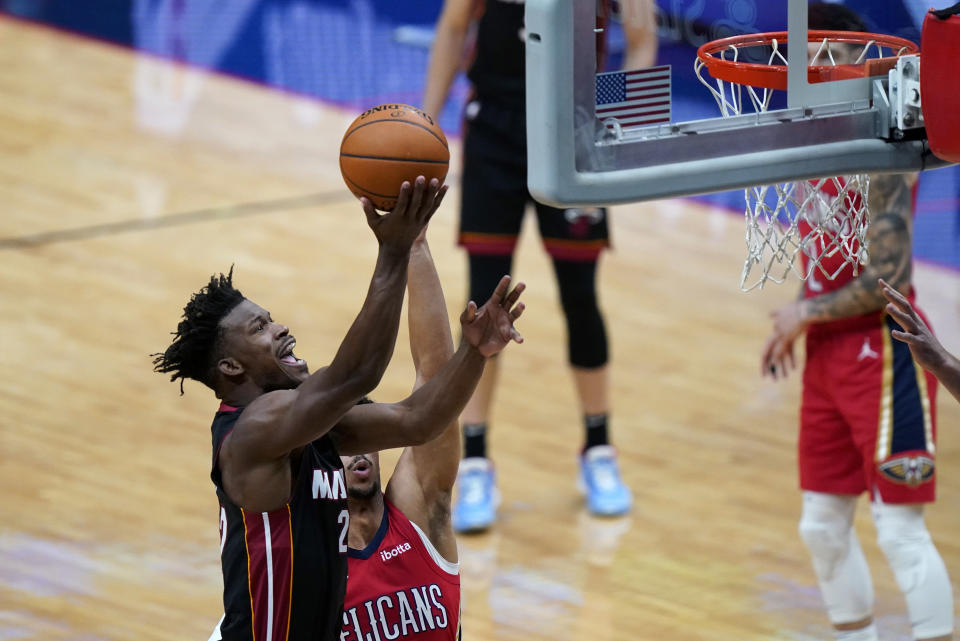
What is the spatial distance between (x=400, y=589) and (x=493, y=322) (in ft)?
2.91

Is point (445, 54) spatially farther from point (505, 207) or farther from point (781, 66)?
point (781, 66)

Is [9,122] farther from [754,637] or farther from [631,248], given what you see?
[754,637]

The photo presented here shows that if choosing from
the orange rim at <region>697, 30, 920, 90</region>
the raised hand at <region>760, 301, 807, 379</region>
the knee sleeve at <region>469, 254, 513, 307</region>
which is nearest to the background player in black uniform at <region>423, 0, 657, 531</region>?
the knee sleeve at <region>469, 254, 513, 307</region>

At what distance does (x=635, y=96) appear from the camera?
3127 mm

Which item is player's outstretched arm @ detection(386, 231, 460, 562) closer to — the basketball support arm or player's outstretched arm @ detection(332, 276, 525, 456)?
player's outstretched arm @ detection(332, 276, 525, 456)

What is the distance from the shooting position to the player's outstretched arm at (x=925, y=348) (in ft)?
10.8

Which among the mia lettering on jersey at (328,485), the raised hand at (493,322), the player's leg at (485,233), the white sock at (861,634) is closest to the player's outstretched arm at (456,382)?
the raised hand at (493,322)

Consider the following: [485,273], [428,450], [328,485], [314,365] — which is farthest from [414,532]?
[314,365]

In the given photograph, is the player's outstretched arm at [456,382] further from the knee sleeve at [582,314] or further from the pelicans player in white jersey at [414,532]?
the knee sleeve at [582,314]

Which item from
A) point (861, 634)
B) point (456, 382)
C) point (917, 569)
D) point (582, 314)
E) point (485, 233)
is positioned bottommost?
point (861, 634)

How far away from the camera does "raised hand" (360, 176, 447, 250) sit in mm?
2859

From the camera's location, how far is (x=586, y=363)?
18.2ft

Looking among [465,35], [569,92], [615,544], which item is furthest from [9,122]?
[569,92]

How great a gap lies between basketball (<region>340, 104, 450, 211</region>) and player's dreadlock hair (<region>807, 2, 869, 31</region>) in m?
1.11
